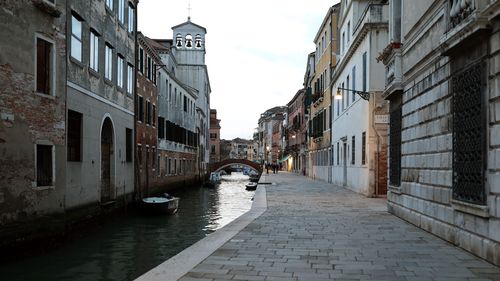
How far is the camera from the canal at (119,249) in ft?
34.8

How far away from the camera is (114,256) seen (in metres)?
12.9

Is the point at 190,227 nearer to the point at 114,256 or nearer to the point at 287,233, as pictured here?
the point at 114,256

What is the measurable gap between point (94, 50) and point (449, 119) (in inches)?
517

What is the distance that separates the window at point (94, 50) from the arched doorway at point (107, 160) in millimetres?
2612

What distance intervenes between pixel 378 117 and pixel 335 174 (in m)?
10.6

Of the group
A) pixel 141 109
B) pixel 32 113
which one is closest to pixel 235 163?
pixel 141 109

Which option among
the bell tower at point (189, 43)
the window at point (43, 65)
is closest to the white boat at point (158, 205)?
the window at point (43, 65)

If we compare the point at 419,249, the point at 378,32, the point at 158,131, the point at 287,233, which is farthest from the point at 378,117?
the point at 158,131

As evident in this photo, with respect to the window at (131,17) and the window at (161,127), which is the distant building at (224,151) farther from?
the window at (131,17)

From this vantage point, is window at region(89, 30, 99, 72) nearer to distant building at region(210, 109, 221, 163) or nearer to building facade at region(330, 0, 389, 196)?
building facade at region(330, 0, 389, 196)

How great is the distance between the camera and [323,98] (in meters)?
35.8

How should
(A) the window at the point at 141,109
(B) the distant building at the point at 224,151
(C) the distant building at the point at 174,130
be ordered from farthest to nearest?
(B) the distant building at the point at 224,151, (C) the distant building at the point at 174,130, (A) the window at the point at 141,109

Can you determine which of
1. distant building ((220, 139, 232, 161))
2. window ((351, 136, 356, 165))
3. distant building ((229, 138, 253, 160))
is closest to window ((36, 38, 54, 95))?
window ((351, 136, 356, 165))

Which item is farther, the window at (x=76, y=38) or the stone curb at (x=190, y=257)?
the window at (x=76, y=38)
